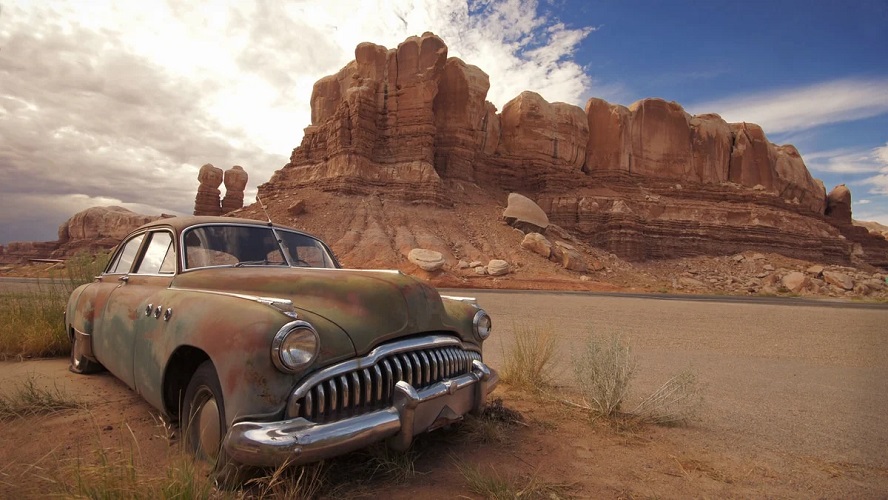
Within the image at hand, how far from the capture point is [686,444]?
139 inches

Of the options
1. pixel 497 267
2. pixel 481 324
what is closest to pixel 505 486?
pixel 481 324

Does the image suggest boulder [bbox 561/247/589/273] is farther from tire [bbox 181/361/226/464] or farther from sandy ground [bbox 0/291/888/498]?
tire [bbox 181/361/226/464]

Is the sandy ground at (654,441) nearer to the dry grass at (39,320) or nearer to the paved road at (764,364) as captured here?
the paved road at (764,364)

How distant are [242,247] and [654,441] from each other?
3.64 m

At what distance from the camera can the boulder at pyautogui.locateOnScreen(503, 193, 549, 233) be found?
34.6 metres

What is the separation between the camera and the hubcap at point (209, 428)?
2488mm

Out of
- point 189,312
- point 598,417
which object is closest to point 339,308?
point 189,312

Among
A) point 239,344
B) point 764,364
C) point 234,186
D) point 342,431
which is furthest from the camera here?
A: point 234,186

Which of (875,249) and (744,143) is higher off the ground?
(744,143)

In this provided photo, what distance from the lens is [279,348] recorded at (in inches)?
89.0

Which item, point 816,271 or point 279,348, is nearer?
point 279,348

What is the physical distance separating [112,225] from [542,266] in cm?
6271

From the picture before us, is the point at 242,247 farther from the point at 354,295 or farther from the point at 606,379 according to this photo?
the point at 606,379

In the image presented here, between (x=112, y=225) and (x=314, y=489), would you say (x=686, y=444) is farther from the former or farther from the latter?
(x=112, y=225)
